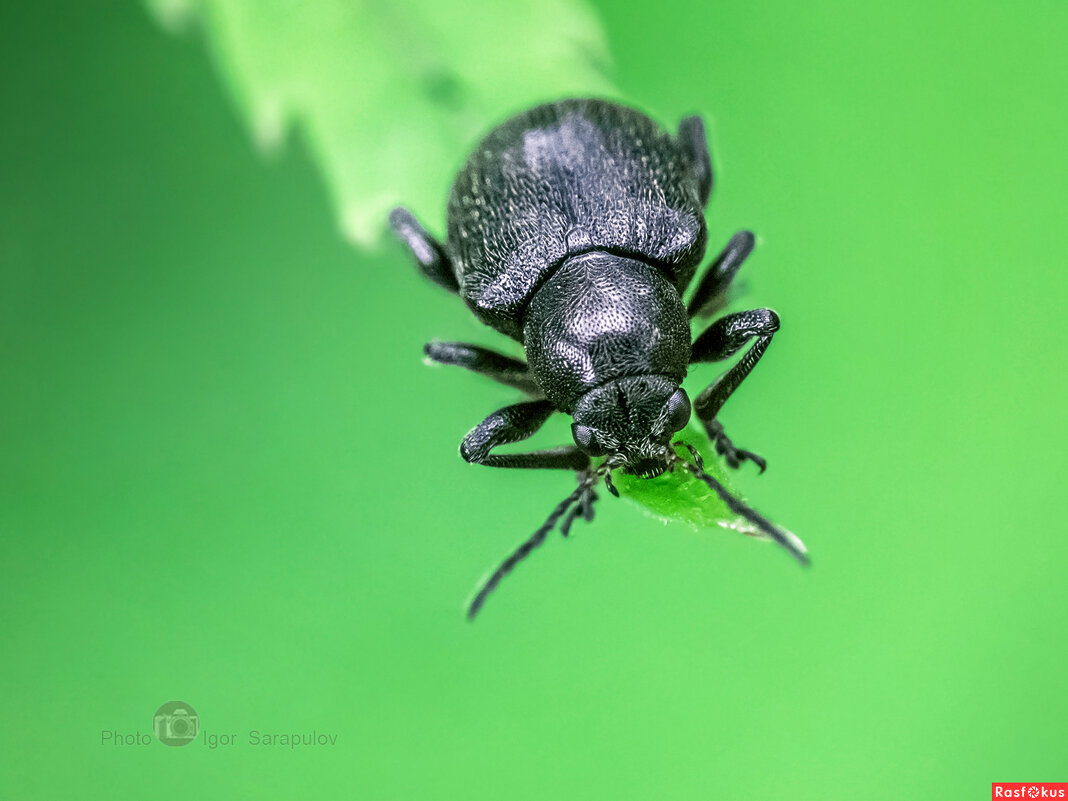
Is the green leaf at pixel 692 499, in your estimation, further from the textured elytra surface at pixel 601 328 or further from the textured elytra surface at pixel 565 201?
the textured elytra surface at pixel 565 201

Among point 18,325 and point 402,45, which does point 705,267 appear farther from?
point 18,325

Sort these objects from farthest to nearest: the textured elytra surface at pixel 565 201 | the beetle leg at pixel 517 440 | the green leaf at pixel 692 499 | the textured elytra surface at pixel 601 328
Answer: the textured elytra surface at pixel 565 201, the beetle leg at pixel 517 440, the textured elytra surface at pixel 601 328, the green leaf at pixel 692 499

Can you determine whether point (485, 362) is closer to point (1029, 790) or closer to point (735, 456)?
point (735, 456)

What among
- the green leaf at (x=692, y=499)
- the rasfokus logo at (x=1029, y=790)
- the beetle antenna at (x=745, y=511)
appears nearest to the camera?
the green leaf at (x=692, y=499)

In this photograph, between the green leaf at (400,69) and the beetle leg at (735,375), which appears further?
the beetle leg at (735,375)

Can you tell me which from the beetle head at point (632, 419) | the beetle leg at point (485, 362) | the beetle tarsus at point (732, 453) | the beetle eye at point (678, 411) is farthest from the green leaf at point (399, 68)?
the beetle tarsus at point (732, 453)
